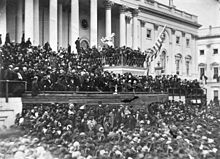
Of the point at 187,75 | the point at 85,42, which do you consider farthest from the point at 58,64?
the point at 187,75

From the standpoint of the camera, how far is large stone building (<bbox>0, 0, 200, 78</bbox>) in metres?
33.0

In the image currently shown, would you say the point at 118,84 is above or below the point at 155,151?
above

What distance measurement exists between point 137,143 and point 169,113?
8131 mm

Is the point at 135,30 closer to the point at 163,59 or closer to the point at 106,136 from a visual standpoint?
the point at 163,59

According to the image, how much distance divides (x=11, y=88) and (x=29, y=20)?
16.4 m

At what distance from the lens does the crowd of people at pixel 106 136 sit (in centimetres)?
854

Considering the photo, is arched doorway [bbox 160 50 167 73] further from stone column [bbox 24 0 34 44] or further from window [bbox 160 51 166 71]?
stone column [bbox 24 0 34 44]

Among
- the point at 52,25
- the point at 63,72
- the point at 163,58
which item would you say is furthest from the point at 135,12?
the point at 63,72

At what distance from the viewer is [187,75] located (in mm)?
59812

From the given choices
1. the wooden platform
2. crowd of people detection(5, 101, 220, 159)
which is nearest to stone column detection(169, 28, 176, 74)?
the wooden platform

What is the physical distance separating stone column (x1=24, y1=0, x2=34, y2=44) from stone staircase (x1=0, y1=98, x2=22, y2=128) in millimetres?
16181

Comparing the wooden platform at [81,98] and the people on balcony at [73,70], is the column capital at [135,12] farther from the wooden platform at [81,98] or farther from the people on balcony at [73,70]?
the wooden platform at [81,98]

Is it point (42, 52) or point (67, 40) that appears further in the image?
point (67, 40)

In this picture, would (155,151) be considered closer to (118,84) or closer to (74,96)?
(74,96)
